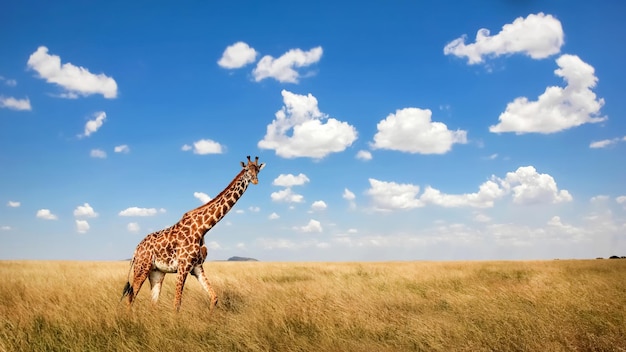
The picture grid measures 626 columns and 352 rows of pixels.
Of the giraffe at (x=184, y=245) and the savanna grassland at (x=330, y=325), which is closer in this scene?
the savanna grassland at (x=330, y=325)

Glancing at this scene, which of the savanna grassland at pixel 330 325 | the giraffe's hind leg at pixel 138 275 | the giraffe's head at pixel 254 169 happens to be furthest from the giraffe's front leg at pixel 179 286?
the giraffe's head at pixel 254 169

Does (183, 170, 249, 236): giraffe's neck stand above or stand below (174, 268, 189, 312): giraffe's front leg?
above

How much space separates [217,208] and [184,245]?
3.28ft

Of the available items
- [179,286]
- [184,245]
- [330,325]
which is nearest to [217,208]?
[184,245]

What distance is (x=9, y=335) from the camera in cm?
702

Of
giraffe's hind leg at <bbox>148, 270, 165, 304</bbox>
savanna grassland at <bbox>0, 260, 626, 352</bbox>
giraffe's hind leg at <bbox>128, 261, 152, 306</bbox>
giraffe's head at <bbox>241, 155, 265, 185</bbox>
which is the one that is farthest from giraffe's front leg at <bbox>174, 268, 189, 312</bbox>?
giraffe's head at <bbox>241, 155, 265, 185</bbox>

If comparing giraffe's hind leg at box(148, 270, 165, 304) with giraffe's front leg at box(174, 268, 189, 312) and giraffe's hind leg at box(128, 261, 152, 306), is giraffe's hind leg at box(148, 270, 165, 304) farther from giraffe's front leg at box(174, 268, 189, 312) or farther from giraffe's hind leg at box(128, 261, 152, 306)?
giraffe's front leg at box(174, 268, 189, 312)

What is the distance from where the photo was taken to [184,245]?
880cm

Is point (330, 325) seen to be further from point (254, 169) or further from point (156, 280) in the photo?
point (156, 280)

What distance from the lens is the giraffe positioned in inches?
344

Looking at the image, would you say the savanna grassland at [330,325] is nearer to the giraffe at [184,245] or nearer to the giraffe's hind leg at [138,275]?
the giraffe's hind leg at [138,275]

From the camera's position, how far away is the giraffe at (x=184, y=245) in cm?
873

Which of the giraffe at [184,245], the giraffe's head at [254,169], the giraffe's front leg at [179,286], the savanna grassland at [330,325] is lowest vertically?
the savanna grassland at [330,325]

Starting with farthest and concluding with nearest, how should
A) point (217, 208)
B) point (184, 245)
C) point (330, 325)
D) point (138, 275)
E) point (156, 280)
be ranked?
point (156, 280) < point (217, 208) < point (138, 275) < point (184, 245) < point (330, 325)
